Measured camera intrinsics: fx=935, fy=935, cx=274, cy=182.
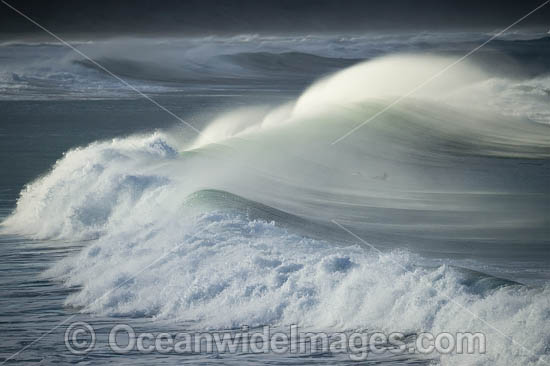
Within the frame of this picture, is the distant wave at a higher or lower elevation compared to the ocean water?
lower

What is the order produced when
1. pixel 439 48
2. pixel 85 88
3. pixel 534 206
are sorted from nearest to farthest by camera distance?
pixel 534 206 < pixel 85 88 < pixel 439 48

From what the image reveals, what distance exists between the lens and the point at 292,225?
34.9ft

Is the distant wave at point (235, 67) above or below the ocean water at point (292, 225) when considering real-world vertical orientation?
below

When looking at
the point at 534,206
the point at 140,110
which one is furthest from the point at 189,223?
the point at 140,110

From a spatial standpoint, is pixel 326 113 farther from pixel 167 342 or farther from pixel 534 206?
pixel 167 342

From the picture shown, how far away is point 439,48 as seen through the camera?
2148 inches

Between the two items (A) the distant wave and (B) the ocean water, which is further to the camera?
(A) the distant wave

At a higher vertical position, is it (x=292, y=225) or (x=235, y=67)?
(x=292, y=225)

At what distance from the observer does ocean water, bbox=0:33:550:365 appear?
7473 millimetres

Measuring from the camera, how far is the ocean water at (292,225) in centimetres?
747

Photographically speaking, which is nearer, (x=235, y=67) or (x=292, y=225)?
(x=292, y=225)

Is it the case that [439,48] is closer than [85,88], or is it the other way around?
[85,88]

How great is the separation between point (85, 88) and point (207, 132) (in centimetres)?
1780

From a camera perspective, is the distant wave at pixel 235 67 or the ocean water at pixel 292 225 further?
the distant wave at pixel 235 67
